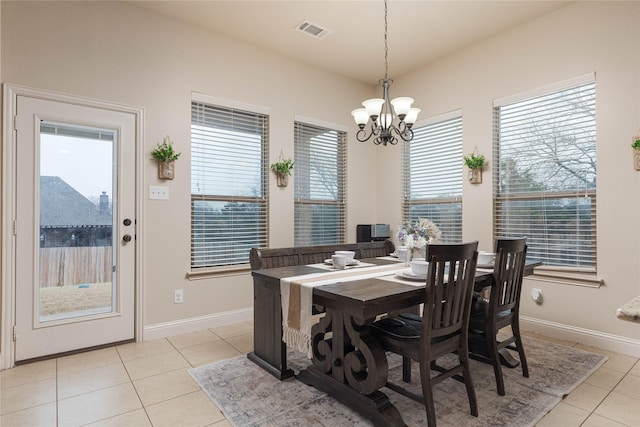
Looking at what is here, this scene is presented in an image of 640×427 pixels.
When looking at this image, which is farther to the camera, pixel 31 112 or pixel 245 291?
pixel 245 291

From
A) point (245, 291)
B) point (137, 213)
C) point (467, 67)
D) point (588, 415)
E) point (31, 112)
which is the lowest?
point (588, 415)

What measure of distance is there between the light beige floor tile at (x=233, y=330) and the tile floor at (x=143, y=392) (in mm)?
354

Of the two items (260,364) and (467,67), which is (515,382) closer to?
(260,364)

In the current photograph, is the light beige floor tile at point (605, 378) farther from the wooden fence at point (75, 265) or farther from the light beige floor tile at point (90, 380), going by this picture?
the wooden fence at point (75, 265)

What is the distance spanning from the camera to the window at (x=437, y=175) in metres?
4.16

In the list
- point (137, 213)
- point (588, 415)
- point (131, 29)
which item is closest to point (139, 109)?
point (131, 29)

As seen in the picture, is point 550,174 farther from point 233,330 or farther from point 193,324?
point 193,324

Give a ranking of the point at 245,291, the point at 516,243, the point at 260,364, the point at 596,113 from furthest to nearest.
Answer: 1. the point at 245,291
2. the point at 596,113
3. the point at 260,364
4. the point at 516,243

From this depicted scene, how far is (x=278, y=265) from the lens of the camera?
112 inches

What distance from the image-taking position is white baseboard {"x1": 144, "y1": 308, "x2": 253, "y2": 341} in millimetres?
3279

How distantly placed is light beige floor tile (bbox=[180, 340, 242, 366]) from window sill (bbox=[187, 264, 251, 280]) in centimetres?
72

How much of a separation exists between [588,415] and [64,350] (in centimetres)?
375

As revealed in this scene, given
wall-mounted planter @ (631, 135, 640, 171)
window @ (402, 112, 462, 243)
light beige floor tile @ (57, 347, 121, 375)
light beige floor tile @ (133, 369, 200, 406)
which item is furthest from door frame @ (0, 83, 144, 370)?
wall-mounted planter @ (631, 135, 640, 171)

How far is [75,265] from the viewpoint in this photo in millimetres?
2932
